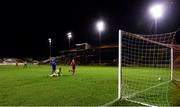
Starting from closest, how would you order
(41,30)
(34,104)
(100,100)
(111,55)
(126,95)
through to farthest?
(34,104)
(100,100)
(126,95)
(111,55)
(41,30)

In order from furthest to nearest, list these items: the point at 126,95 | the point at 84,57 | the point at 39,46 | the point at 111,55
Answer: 1. the point at 39,46
2. the point at 84,57
3. the point at 111,55
4. the point at 126,95

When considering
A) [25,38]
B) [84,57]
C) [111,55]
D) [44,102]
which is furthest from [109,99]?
[25,38]

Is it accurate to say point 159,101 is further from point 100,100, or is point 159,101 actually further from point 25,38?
point 25,38

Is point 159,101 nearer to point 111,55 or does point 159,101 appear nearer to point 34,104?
point 34,104

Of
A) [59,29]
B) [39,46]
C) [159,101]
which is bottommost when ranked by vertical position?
[159,101]

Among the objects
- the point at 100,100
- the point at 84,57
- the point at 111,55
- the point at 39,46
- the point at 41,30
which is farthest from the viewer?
the point at 39,46

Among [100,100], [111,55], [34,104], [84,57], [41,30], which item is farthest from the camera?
[41,30]

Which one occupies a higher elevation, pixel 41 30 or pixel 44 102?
pixel 41 30

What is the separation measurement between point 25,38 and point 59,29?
12.9 meters

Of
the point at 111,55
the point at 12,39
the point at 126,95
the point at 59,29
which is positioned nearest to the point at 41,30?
the point at 59,29

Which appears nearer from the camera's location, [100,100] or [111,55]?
[100,100]

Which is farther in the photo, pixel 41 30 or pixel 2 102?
pixel 41 30

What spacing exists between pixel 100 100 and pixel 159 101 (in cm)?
232

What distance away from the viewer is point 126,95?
978 centimetres
